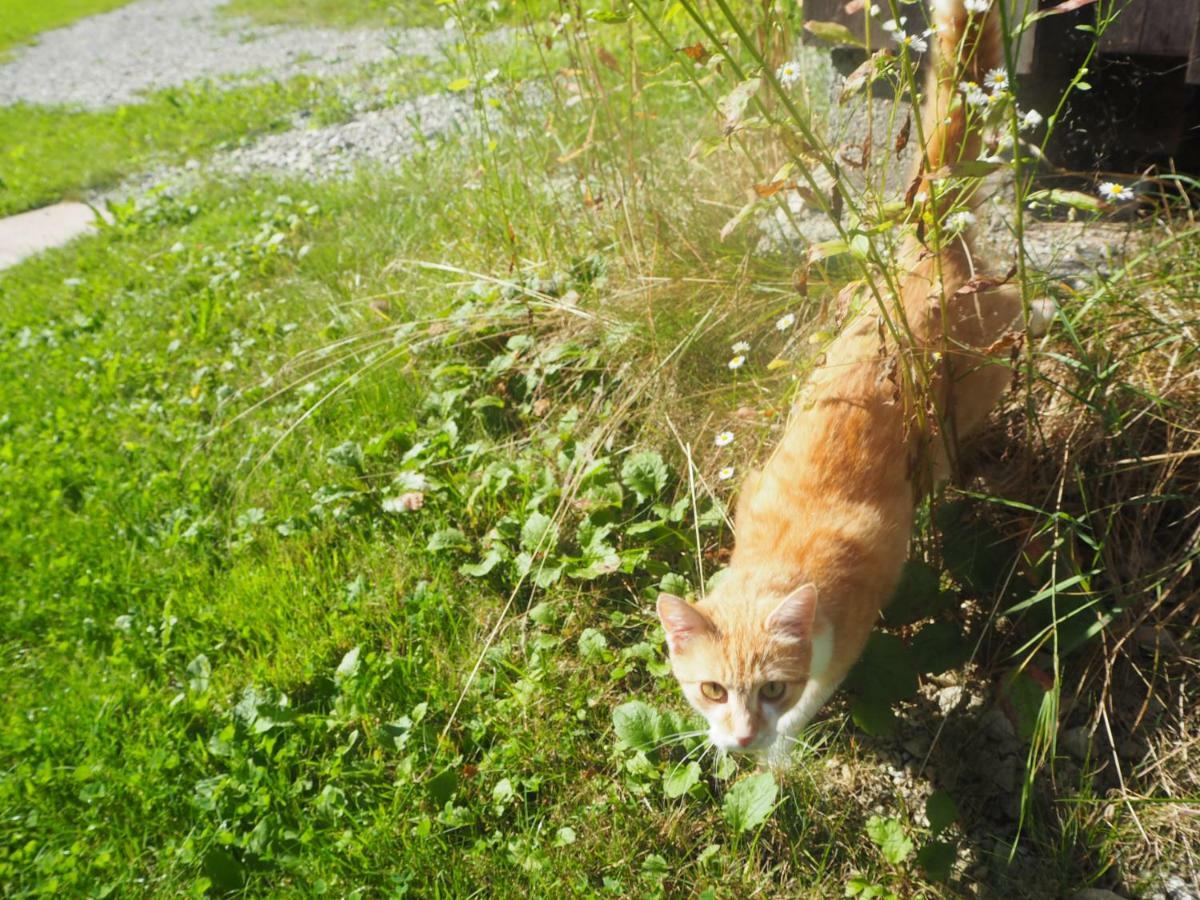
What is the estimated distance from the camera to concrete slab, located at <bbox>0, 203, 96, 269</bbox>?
20.7 feet

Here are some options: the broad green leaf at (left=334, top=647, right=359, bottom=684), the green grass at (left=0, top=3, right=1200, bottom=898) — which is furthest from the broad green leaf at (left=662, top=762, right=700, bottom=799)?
the broad green leaf at (left=334, top=647, right=359, bottom=684)

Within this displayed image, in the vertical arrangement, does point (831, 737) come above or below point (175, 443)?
below

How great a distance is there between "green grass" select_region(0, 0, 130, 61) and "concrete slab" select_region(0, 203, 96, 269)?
824 centimetres

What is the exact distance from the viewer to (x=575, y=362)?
3127 mm

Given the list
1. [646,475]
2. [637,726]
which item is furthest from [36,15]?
[637,726]

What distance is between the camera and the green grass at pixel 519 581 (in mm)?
2027

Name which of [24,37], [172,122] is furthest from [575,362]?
[24,37]

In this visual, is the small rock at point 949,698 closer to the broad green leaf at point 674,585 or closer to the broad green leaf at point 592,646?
the broad green leaf at point 674,585

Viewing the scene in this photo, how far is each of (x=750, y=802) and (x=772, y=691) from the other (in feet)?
0.81

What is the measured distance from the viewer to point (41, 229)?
6.68m

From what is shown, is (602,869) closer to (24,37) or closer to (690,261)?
(690,261)

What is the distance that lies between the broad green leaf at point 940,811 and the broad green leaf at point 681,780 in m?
0.49

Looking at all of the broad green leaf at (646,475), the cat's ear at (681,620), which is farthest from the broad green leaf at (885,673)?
the broad green leaf at (646,475)

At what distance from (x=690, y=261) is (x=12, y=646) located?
247 centimetres
